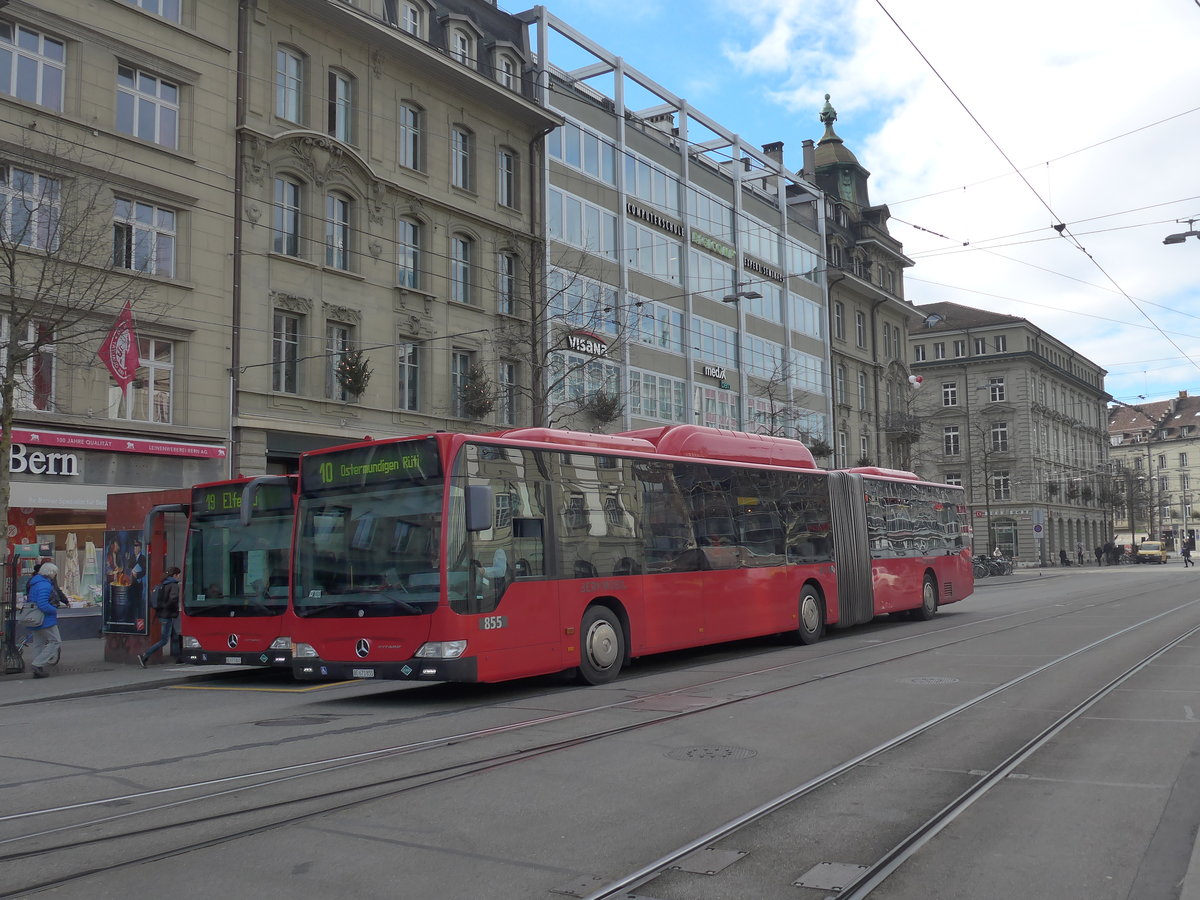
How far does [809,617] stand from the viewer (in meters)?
18.2

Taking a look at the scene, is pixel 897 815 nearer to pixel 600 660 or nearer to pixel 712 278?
pixel 600 660

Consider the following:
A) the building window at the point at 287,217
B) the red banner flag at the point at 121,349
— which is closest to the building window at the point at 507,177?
the building window at the point at 287,217

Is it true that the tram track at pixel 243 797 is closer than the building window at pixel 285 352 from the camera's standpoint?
Yes

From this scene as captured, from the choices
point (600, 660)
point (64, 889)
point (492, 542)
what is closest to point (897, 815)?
point (64, 889)

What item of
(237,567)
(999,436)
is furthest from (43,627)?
(999,436)

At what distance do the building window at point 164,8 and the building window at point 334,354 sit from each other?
292 inches

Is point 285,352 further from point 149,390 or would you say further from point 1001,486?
point 1001,486

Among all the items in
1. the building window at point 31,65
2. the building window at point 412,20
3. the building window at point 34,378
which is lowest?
the building window at point 34,378

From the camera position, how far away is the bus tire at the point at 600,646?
12.8 m

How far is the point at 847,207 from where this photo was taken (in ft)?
188

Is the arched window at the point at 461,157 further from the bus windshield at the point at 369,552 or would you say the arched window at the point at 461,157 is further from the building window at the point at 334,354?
the bus windshield at the point at 369,552

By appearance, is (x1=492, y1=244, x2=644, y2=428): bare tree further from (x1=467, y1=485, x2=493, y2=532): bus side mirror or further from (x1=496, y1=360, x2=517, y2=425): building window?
(x1=467, y1=485, x2=493, y2=532): bus side mirror

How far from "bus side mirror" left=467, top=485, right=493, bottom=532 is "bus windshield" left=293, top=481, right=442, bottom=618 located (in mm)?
350

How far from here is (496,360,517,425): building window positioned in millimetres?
30766
